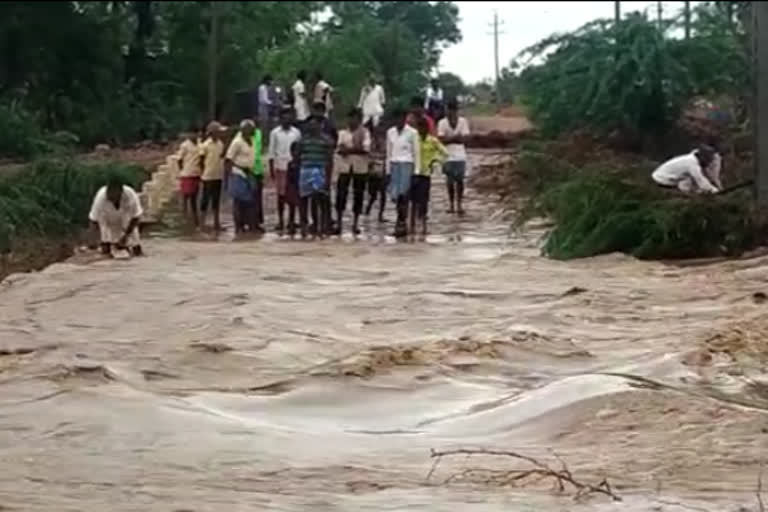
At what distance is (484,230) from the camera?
22.0 metres

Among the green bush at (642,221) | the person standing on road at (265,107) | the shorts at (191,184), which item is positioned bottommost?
the green bush at (642,221)

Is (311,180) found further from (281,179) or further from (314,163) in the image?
(281,179)

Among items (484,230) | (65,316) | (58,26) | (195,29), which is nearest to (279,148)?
(484,230)

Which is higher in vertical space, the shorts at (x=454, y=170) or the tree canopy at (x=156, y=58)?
the tree canopy at (x=156, y=58)

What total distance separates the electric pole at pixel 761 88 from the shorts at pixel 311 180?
4.57m

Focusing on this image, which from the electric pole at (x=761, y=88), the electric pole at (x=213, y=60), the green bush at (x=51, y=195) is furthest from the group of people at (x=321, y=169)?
the electric pole at (x=213, y=60)

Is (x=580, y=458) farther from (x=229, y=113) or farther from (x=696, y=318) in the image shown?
(x=229, y=113)

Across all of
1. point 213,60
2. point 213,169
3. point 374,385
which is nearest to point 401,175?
point 213,169

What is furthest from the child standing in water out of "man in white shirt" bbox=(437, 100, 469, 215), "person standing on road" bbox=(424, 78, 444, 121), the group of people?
"person standing on road" bbox=(424, 78, 444, 121)

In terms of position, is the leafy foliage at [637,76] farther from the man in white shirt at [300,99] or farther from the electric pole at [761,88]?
the electric pole at [761,88]

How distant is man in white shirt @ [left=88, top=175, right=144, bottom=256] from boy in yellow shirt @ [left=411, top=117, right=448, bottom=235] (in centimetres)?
384

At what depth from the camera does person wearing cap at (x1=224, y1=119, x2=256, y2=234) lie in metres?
21.4

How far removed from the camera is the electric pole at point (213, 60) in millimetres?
37156

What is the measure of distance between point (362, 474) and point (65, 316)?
575 cm
